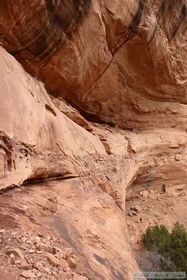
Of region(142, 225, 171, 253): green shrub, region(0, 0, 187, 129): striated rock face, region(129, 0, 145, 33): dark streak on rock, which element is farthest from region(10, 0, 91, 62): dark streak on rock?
region(142, 225, 171, 253): green shrub

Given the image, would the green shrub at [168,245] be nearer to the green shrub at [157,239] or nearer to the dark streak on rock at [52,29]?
the green shrub at [157,239]

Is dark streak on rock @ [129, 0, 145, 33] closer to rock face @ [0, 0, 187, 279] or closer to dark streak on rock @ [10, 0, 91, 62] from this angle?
rock face @ [0, 0, 187, 279]

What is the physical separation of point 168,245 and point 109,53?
423 cm

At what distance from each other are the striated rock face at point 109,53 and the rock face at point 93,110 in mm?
22

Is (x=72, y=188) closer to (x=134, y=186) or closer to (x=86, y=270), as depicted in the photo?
(x=86, y=270)

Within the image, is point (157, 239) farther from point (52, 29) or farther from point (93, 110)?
point (52, 29)

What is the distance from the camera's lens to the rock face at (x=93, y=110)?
15.0ft

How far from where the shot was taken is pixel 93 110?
8.89 metres

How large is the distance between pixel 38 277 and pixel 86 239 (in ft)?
5.21

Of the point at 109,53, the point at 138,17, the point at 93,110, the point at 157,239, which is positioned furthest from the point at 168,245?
the point at 138,17

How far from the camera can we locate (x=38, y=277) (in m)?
3.06

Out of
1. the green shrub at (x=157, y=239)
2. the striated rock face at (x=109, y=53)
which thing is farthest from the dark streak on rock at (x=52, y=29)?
the green shrub at (x=157, y=239)

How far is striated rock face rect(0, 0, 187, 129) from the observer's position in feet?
19.7

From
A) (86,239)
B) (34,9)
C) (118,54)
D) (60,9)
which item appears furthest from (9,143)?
(118,54)
